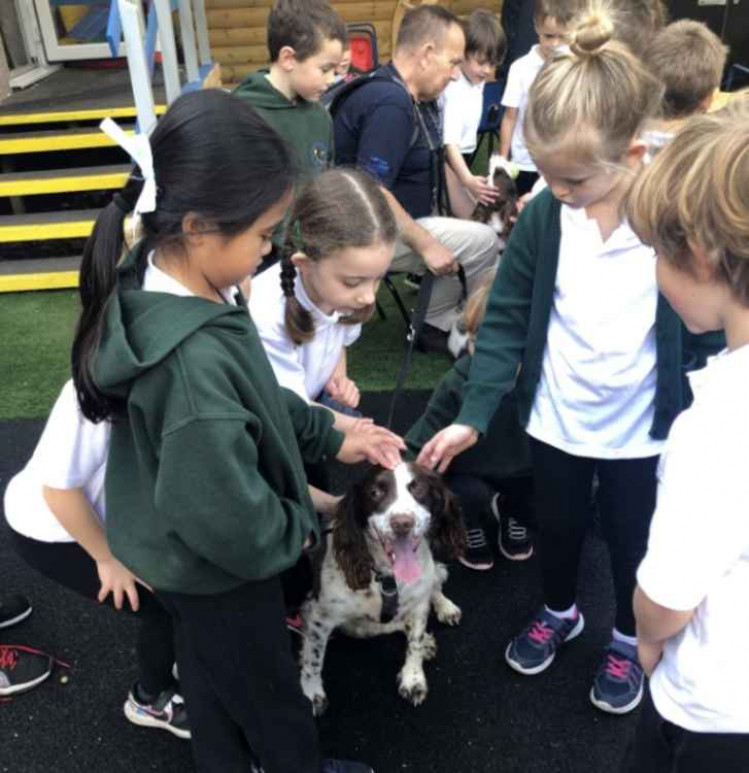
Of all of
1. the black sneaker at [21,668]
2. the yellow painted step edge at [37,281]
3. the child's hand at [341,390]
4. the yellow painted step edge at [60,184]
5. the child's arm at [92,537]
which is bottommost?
the yellow painted step edge at [37,281]

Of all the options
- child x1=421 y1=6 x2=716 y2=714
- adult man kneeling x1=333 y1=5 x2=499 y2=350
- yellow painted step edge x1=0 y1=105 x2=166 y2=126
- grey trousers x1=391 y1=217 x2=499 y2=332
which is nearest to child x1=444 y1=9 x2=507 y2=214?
adult man kneeling x1=333 y1=5 x2=499 y2=350

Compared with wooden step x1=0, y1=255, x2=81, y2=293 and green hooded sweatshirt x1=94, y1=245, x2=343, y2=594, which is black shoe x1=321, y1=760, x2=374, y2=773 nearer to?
green hooded sweatshirt x1=94, y1=245, x2=343, y2=594

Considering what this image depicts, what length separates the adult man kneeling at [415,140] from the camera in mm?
3668

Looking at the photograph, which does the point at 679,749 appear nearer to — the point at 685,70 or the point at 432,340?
the point at 685,70

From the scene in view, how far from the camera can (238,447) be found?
1.37m

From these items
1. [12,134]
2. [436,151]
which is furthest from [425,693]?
[12,134]

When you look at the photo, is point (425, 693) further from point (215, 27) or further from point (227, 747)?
point (215, 27)

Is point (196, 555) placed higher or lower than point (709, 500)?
lower

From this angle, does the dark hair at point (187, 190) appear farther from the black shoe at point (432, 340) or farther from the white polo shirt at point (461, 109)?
the white polo shirt at point (461, 109)

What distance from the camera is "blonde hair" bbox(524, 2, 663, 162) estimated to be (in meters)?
1.77

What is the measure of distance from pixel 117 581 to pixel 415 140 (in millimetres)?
2853

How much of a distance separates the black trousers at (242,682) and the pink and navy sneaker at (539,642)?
89 cm

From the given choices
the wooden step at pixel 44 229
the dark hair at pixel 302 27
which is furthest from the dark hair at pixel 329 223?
the wooden step at pixel 44 229

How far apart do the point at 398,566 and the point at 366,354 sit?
8.40ft
